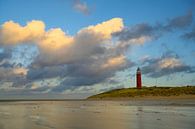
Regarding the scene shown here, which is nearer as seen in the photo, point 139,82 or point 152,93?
point 152,93

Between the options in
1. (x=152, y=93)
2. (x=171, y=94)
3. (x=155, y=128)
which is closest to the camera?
(x=155, y=128)

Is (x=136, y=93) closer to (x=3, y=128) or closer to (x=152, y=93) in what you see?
(x=152, y=93)

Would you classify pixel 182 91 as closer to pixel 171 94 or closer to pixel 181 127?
pixel 171 94

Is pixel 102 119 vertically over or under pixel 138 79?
under

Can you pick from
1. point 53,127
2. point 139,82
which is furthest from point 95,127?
point 139,82

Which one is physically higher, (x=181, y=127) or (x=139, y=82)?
(x=139, y=82)

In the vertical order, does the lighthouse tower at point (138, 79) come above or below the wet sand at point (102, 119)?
above

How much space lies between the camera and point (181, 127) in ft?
68.1

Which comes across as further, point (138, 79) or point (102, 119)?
point (138, 79)

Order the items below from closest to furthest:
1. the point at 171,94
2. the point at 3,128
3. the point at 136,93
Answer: the point at 3,128 < the point at 171,94 < the point at 136,93

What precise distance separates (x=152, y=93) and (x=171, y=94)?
8.63 m

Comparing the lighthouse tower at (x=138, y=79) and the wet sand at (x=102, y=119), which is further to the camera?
the lighthouse tower at (x=138, y=79)

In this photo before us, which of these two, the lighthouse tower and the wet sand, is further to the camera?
the lighthouse tower

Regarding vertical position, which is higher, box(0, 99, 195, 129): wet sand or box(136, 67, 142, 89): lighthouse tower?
box(136, 67, 142, 89): lighthouse tower
